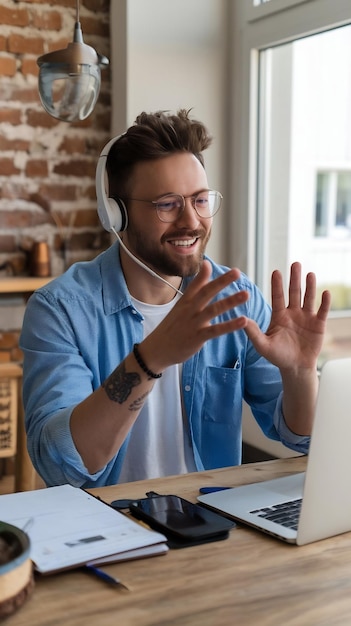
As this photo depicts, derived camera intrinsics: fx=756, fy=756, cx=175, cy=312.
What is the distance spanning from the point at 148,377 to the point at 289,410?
435 mm

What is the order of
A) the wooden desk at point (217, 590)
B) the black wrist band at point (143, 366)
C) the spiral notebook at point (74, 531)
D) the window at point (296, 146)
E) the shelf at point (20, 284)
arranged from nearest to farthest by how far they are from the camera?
the wooden desk at point (217, 590), the spiral notebook at point (74, 531), the black wrist band at point (143, 366), the window at point (296, 146), the shelf at point (20, 284)

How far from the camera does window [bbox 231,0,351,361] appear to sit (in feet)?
8.26

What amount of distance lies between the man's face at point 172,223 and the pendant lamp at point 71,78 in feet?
0.75

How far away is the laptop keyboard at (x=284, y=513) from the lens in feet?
3.77

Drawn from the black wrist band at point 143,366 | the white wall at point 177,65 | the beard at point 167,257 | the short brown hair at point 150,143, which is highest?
the white wall at point 177,65

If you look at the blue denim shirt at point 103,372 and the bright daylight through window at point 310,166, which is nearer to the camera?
the blue denim shirt at point 103,372

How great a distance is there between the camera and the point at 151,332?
A: 4.58ft

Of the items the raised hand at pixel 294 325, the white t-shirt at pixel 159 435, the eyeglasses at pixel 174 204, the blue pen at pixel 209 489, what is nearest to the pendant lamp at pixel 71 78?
the eyeglasses at pixel 174 204

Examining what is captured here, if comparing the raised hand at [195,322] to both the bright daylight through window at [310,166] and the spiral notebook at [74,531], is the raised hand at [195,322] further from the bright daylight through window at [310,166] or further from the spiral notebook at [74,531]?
the bright daylight through window at [310,166]

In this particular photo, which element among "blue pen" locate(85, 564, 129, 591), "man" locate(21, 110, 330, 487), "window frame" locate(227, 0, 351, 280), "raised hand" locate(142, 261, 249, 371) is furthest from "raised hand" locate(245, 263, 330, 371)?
"window frame" locate(227, 0, 351, 280)

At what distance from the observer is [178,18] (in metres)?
2.77

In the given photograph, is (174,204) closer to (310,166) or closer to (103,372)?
(103,372)

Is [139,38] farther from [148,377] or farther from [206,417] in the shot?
[148,377]

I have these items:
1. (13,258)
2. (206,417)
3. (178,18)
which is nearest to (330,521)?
(206,417)
